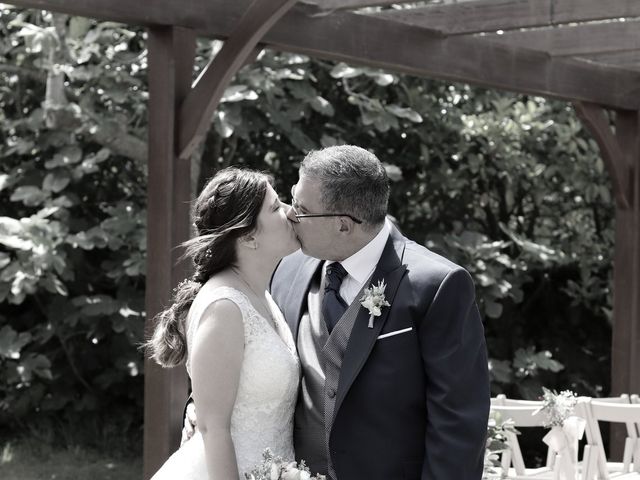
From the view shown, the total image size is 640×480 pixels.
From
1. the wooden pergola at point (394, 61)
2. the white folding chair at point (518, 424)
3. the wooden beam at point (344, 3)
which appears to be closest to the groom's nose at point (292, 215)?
the wooden pergola at point (394, 61)

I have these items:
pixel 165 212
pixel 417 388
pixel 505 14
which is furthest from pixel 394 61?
pixel 417 388

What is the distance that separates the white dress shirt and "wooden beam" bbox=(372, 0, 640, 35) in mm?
2985

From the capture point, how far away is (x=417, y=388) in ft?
9.14

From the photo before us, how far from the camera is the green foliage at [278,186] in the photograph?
23.5 ft

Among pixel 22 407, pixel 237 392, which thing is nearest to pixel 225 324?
pixel 237 392

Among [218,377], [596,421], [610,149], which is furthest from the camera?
[610,149]

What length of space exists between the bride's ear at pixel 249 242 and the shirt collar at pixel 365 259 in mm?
235

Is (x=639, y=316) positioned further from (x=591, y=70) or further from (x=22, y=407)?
(x=22, y=407)

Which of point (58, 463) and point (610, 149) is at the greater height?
point (610, 149)

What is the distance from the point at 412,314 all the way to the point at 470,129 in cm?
599

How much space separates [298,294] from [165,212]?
73.2 inches

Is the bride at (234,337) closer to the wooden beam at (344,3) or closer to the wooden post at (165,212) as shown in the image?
the wooden post at (165,212)

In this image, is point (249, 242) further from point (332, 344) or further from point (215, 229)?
point (332, 344)

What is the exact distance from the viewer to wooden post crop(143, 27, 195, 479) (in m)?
4.86
